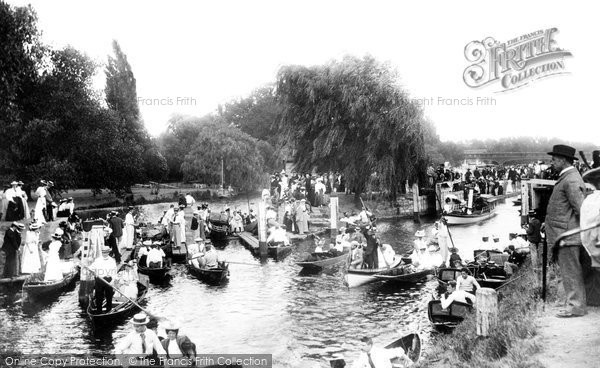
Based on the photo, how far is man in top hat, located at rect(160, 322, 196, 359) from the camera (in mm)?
8781

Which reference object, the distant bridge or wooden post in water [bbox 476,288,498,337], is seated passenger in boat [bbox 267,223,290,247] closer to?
wooden post in water [bbox 476,288,498,337]

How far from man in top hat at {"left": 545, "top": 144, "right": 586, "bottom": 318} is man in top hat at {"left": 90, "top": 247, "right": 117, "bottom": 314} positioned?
9980 millimetres

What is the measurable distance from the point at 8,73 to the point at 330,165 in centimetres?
1754

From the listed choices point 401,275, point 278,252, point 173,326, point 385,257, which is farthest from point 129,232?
point 173,326

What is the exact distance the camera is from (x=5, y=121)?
82.9ft

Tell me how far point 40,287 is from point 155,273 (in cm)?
386

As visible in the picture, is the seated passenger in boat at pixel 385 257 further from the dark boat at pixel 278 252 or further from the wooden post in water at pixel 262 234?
the wooden post in water at pixel 262 234

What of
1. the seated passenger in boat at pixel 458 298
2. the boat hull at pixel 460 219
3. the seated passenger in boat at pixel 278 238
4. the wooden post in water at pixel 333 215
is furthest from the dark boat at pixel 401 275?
the boat hull at pixel 460 219

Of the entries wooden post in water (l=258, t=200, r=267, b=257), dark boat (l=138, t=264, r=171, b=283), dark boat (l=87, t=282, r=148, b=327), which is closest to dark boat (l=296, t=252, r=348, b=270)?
wooden post in water (l=258, t=200, r=267, b=257)

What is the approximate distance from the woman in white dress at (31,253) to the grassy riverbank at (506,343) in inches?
512

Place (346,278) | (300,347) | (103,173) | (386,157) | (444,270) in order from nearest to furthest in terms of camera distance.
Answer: (300,347) → (444,270) → (346,278) → (386,157) → (103,173)

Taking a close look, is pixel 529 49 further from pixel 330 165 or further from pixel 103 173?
pixel 103 173

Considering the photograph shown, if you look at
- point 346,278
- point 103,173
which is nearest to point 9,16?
point 103,173

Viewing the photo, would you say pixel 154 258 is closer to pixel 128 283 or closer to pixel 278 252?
pixel 128 283
